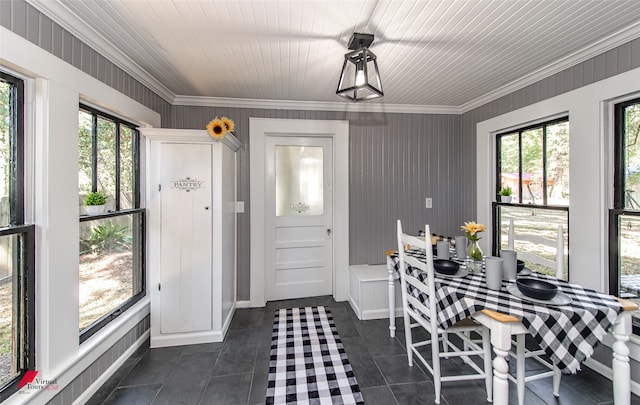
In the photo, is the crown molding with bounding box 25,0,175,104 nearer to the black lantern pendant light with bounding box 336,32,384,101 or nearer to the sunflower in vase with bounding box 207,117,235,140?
the sunflower in vase with bounding box 207,117,235,140

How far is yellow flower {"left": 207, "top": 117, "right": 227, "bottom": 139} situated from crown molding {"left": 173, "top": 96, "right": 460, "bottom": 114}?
3.01 ft

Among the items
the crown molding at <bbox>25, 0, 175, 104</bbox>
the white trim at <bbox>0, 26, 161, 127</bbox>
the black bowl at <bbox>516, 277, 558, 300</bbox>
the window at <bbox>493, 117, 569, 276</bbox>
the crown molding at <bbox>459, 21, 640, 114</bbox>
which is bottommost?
the black bowl at <bbox>516, 277, 558, 300</bbox>

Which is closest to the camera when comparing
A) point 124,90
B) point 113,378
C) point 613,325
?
point 613,325

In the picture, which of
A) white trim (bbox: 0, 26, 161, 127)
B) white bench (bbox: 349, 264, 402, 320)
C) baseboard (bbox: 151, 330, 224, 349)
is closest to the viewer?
white trim (bbox: 0, 26, 161, 127)

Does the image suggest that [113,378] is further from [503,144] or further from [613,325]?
[503,144]

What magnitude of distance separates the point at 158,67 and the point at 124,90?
327mm

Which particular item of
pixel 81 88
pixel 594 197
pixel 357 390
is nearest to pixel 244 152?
pixel 81 88

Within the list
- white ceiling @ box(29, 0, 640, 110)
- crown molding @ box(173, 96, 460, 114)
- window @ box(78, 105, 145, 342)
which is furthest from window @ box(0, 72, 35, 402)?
crown molding @ box(173, 96, 460, 114)

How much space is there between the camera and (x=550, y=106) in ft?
7.34

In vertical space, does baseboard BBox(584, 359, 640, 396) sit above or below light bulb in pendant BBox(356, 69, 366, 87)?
below

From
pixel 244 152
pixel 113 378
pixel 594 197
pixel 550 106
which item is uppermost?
pixel 550 106

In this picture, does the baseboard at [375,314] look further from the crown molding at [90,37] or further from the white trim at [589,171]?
the crown molding at [90,37]

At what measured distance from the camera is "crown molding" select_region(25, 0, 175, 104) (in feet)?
4.57

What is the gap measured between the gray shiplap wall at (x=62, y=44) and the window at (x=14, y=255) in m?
0.24
